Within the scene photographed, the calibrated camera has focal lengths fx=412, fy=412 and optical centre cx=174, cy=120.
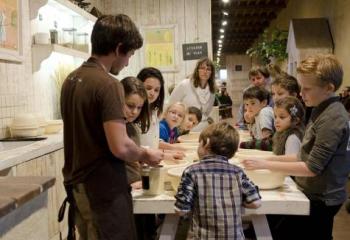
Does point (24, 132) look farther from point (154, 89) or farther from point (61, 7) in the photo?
point (61, 7)

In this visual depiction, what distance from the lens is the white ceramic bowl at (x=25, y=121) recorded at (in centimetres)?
319

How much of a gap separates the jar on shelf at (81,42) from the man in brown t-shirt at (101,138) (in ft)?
9.92

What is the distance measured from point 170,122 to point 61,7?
1797 mm

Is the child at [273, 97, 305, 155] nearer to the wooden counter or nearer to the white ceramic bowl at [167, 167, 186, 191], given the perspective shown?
the white ceramic bowl at [167, 167, 186, 191]

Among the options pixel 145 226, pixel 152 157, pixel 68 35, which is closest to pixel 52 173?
pixel 145 226

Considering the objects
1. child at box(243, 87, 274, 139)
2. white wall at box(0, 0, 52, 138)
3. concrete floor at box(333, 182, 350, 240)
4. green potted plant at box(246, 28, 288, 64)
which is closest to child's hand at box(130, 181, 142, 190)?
child at box(243, 87, 274, 139)

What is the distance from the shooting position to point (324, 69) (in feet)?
5.70

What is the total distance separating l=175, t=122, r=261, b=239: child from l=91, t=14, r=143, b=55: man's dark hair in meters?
0.47

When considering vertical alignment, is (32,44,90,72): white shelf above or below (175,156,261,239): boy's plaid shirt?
above

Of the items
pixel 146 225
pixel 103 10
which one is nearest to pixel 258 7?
pixel 103 10

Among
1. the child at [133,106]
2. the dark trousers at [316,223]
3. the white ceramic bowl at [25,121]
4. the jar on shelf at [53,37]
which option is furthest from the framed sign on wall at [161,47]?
the dark trousers at [316,223]

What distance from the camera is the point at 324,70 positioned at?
68.4 inches

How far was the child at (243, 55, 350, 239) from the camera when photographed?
5.59ft

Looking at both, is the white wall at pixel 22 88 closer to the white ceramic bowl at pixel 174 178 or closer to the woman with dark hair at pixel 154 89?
the woman with dark hair at pixel 154 89
